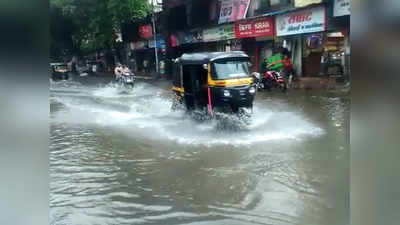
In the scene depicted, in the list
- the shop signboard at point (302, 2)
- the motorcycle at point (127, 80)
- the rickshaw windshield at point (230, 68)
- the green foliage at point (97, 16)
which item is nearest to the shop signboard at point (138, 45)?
the green foliage at point (97, 16)

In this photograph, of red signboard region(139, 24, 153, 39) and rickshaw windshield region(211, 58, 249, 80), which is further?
rickshaw windshield region(211, 58, 249, 80)

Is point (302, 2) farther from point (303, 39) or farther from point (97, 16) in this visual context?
point (97, 16)

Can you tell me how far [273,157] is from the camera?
523 cm

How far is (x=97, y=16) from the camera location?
145 inches

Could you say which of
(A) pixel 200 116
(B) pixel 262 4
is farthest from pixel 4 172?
(B) pixel 262 4

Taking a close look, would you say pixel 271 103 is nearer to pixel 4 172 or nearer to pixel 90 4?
pixel 90 4

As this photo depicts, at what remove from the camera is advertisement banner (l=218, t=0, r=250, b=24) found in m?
4.77

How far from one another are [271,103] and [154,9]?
10.0ft

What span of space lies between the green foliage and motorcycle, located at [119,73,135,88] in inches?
21.2

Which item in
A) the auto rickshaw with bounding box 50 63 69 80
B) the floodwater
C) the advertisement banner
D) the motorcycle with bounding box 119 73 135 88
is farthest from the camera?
the motorcycle with bounding box 119 73 135 88

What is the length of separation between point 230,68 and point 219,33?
93 cm

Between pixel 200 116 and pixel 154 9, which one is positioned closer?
pixel 154 9

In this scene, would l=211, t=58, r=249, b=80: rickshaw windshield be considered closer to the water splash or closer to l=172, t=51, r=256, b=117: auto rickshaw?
l=172, t=51, r=256, b=117: auto rickshaw

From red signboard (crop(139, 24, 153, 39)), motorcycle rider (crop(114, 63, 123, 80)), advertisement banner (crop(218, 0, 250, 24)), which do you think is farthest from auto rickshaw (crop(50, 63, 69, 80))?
advertisement banner (crop(218, 0, 250, 24))
